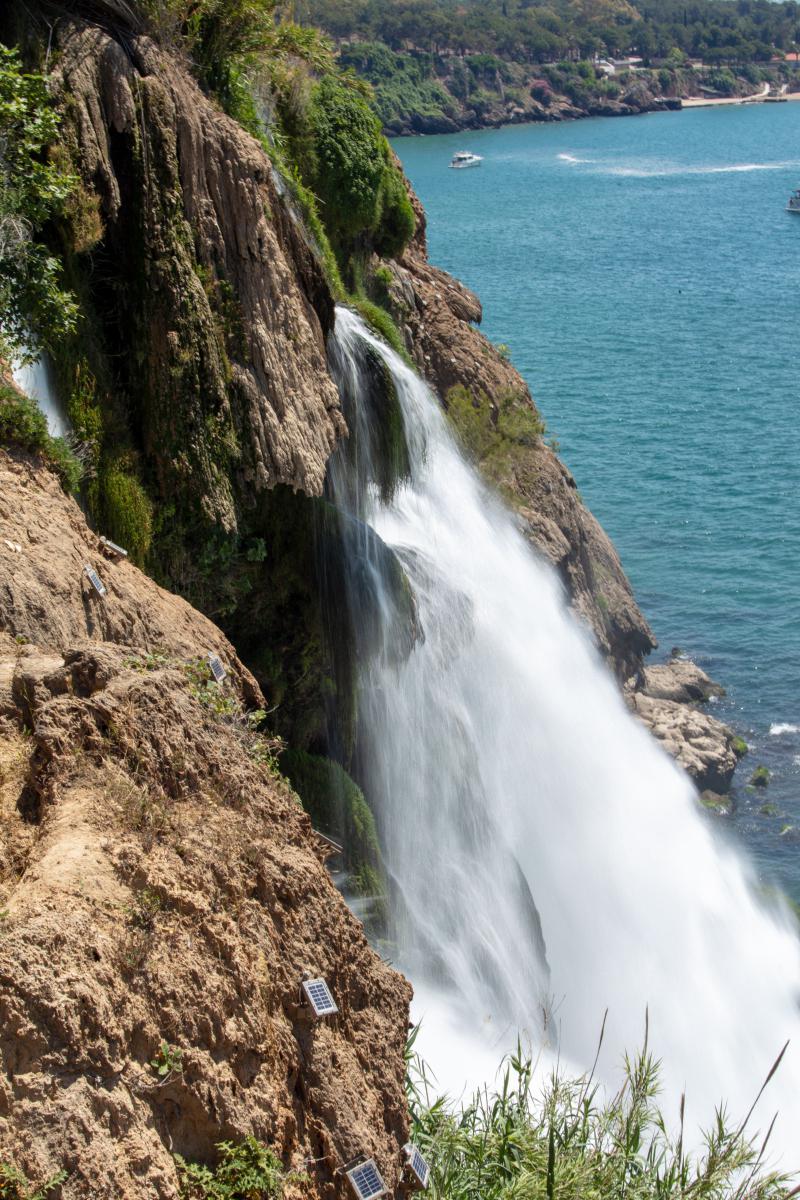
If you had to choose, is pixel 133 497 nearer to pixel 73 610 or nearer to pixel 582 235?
pixel 73 610

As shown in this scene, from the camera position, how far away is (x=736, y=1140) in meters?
8.54

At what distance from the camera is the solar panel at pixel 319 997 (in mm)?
7500

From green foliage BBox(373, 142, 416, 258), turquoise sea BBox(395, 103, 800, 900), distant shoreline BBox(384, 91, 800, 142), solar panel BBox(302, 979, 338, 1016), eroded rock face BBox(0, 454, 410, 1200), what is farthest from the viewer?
distant shoreline BBox(384, 91, 800, 142)

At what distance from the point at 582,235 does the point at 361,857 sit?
2606 inches

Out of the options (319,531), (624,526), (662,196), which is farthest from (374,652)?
(662,196)

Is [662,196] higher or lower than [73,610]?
higher

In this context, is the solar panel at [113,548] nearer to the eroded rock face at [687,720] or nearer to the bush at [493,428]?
the bush at [493,428]

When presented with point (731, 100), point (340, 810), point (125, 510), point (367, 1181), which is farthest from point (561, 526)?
point (731, 100)

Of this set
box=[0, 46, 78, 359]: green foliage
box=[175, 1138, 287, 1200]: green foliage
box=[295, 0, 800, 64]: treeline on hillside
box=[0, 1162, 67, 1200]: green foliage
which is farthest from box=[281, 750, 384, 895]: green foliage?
box=[295, 0, 800, 64]: treeline on hillside

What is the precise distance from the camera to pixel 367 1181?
722cm

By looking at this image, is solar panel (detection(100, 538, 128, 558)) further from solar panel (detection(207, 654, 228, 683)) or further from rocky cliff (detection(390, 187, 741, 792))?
rocky cliff (detection(390, 187, 741, 792))

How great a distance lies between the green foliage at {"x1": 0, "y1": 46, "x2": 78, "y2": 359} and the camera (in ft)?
37.8

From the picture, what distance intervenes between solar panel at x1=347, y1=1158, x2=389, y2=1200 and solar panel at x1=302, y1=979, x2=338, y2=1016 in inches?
34.0

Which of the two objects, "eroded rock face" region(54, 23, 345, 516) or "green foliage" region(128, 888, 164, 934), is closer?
"green foliage" region(128, 888, 164, 934)
